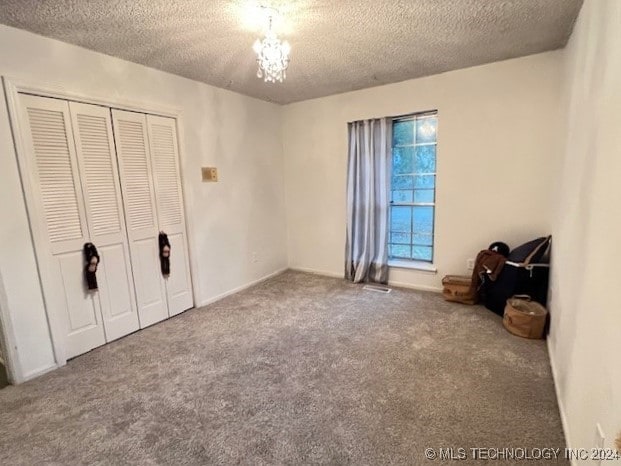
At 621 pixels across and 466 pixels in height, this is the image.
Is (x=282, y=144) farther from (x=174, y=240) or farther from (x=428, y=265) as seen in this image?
(x=428, y=265)

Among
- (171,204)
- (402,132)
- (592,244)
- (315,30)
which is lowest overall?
(592,244)

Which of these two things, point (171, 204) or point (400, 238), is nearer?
point (171, 204)

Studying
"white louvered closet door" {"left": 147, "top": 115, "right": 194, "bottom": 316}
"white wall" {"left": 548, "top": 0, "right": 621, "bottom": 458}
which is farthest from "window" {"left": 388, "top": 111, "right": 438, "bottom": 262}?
"white louvered closet door" {"left": 147, "top": 115, "right": 194, "bottom": 316}

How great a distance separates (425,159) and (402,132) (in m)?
0.43

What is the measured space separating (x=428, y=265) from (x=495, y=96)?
191 centimetres

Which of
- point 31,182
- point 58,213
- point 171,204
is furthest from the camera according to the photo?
point 171,204

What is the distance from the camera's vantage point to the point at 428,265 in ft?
12.2

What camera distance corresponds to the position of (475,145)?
126 inches

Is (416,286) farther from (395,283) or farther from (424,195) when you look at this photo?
(424,195)

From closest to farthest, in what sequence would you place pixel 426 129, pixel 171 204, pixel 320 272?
pixel 171 204
pixel 426 129
pixel 320 272

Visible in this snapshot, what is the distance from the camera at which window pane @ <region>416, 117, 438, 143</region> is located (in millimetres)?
3504

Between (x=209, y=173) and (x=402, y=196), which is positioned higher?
(x=209, y=173)

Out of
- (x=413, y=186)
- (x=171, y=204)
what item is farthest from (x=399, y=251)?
(x=171, y=204)

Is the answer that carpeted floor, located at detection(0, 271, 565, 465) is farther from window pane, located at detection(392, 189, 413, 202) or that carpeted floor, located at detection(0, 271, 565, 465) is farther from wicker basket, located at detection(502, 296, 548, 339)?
window pane, located at detection(392, 189, 413, 202)
